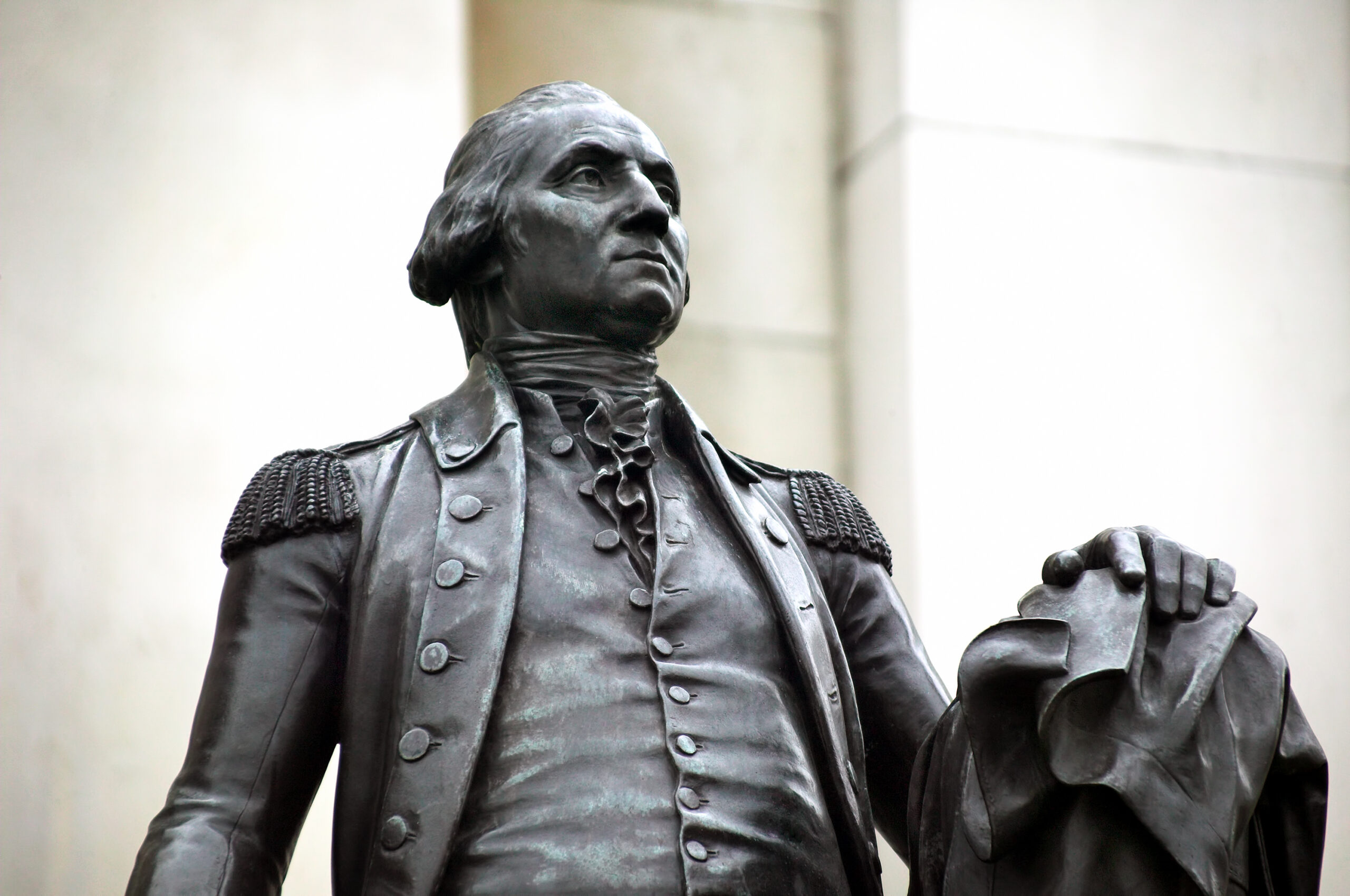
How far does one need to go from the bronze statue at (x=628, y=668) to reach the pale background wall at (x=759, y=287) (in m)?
2.17

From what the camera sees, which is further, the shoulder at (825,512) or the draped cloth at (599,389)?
the shoulder at (825,512)

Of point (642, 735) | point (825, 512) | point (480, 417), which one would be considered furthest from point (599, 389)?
point (642, 735)

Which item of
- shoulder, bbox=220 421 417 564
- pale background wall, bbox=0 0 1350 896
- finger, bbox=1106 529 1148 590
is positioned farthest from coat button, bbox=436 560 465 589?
pale background wall, bbox=0 0 1350 896

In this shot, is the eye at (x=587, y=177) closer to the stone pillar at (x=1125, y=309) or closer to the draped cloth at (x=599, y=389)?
the draped cloth at (x=599, y=389)

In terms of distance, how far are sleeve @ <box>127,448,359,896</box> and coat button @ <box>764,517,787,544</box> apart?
704 millimetres

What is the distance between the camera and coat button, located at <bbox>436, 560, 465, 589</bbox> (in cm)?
370

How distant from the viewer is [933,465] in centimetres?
725

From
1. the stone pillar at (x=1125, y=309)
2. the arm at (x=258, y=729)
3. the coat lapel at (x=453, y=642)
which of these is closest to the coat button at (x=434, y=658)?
the coat lapel at (x=453, y=642)

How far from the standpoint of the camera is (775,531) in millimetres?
4047

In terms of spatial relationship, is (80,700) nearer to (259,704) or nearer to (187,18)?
(187,18)

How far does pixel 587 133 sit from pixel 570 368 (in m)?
0.42

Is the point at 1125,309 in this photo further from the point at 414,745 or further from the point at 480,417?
the point at 414,745

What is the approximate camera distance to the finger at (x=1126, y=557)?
3.37 metres

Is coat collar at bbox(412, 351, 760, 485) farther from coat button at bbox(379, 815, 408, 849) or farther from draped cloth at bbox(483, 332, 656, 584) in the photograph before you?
coat button at bbox(379, 815, 408, 849)
